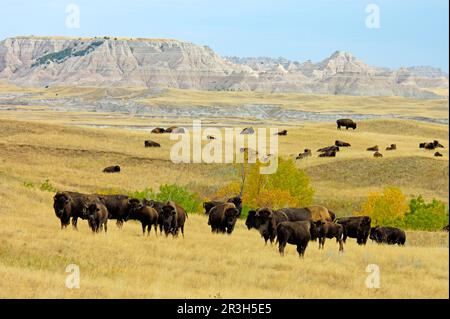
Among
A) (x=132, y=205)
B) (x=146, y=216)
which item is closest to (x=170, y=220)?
(x=146, y=216)

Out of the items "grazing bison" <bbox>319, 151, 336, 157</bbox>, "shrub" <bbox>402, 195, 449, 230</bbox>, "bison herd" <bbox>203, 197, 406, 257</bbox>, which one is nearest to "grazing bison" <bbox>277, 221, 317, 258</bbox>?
"bison herd" <bbox>203, 197, 406, 257</bbox>

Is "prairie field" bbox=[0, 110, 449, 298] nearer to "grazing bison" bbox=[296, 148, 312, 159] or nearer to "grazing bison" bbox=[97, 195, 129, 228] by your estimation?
"grazing bison" bbox=[97, 195, 129, 228]

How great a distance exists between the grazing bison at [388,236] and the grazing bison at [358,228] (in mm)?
2857

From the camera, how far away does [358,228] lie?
29406 millimetres

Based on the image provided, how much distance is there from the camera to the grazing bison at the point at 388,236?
32188 mm

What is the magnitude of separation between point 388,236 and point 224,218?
31.2 ft

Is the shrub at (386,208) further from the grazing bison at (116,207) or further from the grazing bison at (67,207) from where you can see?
the grazing bison at (67,207)

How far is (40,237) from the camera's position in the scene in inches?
853

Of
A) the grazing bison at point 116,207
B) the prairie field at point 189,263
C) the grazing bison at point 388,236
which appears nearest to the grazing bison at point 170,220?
the prairie field at point 189,263

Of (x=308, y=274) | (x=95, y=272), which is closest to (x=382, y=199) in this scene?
(x=308, y=274)

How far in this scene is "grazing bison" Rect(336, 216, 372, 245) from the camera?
29.3 m

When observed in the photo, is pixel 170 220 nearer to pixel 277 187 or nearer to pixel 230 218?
pixel 230 218
